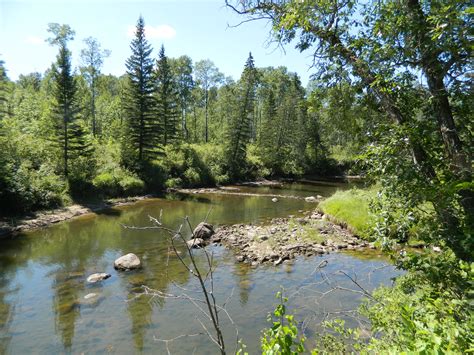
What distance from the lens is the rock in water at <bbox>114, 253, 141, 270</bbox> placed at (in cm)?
1371

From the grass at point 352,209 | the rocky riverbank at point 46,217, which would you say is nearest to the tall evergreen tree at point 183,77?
the rocky riverbank at point 46,217

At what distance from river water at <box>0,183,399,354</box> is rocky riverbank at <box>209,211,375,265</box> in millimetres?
793

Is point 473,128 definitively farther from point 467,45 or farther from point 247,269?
point 247,269

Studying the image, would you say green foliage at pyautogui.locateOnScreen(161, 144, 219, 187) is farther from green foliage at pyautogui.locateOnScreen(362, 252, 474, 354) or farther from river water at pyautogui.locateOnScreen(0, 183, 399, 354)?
green foliage at pyautogui.locateOnScreen(362, 252, 474, 354)

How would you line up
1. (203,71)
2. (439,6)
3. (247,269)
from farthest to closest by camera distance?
(203,71)
(247,269)
(439,6)

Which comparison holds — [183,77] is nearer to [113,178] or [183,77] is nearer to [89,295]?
[113,178]

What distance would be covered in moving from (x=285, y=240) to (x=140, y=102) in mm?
27275

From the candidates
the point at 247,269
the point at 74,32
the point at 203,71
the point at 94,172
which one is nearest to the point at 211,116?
the point at 203,71

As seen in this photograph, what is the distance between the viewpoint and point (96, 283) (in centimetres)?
1237

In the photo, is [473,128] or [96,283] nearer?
[473,128]

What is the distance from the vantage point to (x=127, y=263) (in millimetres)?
13828

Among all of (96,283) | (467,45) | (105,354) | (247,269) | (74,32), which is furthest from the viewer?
(74,32)

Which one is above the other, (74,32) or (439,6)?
(74,32)

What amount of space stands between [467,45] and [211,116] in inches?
2540
